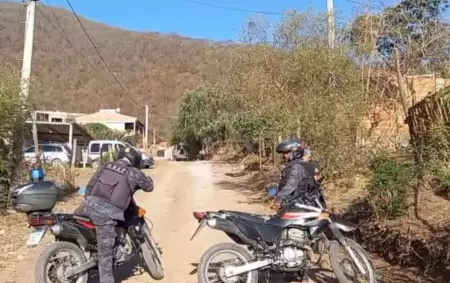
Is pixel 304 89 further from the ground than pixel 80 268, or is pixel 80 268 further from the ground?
pixel 304 89

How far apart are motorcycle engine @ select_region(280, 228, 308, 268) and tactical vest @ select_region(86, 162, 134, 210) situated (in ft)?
6.05

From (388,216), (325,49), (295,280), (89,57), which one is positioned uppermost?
(89,57)

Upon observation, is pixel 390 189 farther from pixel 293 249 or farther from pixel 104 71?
pixel 104 71

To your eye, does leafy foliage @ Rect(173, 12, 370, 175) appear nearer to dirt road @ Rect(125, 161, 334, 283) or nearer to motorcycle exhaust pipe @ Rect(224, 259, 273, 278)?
dirt road @ Rect(125, 161, 334, 283)

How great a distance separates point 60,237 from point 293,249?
8.53 ft

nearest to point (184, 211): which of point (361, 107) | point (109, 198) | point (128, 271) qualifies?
point (361, 107)

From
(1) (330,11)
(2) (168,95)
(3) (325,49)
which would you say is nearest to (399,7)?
(1) (330,11)

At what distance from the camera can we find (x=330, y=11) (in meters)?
16.8

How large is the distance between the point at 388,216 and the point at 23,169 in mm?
9058

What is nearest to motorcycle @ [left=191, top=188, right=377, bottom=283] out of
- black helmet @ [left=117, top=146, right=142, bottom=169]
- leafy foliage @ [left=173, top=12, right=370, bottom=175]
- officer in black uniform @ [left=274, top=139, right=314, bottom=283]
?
officer in black uniform @ [left=274, top=139, right=314, bottom=283]

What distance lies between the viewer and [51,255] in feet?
21.5

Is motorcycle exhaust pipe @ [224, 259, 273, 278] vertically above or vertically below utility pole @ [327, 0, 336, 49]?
below

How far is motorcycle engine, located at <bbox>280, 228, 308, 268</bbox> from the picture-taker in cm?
670

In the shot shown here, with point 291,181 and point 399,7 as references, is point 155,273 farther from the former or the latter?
point 399,7
